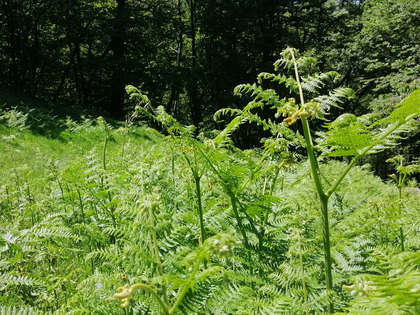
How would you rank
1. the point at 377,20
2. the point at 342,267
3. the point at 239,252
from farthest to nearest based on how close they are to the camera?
the point at 377,20 → the point at 342,267 → the point at 239,252

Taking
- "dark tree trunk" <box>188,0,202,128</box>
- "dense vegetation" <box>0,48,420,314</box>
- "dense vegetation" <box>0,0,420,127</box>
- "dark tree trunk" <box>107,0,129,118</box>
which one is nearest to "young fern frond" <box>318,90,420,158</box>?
"dense vegetation" <box>0,48,420,314</box>

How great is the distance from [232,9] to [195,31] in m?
3.30

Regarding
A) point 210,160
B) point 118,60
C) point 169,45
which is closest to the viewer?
point 210,160

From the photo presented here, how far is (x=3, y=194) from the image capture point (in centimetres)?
360

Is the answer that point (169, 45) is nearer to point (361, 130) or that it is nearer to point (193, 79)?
point (193, 79)

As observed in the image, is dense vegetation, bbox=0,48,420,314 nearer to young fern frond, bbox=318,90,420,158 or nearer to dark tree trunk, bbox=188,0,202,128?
young fern frond, bbox=318,90,420,158

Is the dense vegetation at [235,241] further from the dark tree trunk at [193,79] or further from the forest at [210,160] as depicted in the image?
the dark tree trunk at [193,79]

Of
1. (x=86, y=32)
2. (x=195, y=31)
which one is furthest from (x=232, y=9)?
(x=86, y=32)

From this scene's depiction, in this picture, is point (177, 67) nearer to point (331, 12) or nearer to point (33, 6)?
point (33, 6)

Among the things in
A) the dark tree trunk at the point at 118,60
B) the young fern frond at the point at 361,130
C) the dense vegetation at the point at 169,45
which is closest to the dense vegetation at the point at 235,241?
the young fern frond at the point at 361,130

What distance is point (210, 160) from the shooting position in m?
1.88

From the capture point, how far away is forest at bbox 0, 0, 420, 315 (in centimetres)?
138

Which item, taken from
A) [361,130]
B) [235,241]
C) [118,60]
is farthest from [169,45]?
[235,241]

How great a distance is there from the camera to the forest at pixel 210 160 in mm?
1377
